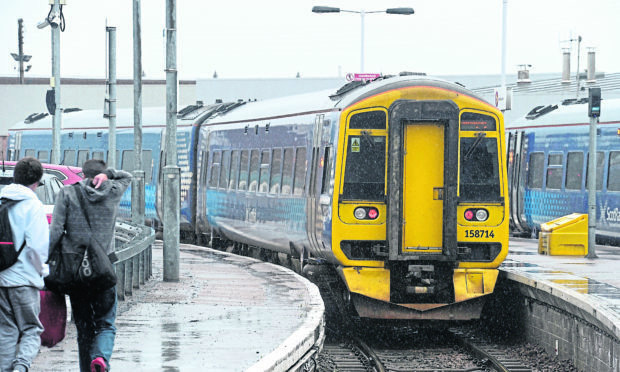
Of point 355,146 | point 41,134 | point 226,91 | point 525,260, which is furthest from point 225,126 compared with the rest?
point 226,91

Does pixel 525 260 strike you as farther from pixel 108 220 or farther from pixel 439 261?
pixel 108 220

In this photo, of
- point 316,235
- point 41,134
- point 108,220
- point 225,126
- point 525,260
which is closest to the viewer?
point 108,220

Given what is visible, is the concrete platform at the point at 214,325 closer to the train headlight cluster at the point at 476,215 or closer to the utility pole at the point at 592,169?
the train headlight cluster at the point at 476,215

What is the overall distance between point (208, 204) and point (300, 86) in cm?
5091

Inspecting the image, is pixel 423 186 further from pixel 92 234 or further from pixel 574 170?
pixel 574 170

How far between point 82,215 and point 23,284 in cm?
90

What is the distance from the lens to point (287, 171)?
1891 cm

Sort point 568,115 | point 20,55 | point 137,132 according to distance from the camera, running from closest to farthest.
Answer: point 137,132
point 568,115
point 20,55

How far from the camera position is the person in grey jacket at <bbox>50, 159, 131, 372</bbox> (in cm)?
894

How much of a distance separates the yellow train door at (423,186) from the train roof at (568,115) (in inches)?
376

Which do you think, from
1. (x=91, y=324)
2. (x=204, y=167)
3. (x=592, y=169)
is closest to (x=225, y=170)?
(x=204, y=167)

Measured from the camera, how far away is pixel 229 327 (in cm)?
1255

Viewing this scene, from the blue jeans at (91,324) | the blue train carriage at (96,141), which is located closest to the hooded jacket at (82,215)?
the blue jeans at (91,324)

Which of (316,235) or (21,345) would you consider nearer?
(21,345)
